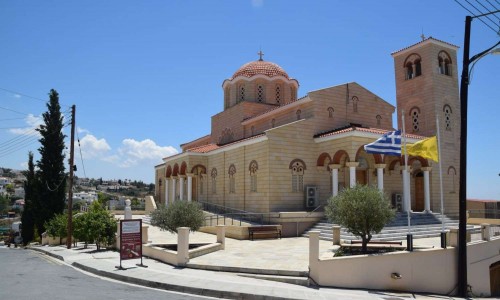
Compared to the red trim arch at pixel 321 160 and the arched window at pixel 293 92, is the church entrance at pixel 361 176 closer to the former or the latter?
the red trim arch at pixel 321 160

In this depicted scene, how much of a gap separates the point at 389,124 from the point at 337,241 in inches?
590

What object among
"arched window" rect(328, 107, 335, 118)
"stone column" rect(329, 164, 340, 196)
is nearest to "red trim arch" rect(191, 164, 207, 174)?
"arched window" rect(328, 107, 335, 118)

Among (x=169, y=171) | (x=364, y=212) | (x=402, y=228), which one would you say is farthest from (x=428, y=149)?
(x=169, y=171)

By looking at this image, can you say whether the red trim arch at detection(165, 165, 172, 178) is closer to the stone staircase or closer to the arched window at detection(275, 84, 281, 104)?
the arched window at detection(275, 84, 281, 104)

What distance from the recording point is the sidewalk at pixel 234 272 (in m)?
11.6

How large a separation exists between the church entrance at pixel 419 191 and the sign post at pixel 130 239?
69.9ft

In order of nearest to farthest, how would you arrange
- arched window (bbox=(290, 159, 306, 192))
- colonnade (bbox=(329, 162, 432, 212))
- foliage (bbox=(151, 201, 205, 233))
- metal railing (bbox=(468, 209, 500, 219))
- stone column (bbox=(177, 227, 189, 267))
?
stone column (bbox=(177, 227, 189, 267)), foliage (bbox=(151, 201, 205, 233)), colonnade (bbox=(329, 162, 432, 212)), metal railing (bbox=(468, 209, 500, 219)), arched window (bbox=(290, 159, 306, 192))

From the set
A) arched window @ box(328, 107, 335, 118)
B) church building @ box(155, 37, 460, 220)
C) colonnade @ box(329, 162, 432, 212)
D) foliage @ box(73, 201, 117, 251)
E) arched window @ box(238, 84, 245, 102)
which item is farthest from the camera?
arched window @ box(238, 84, 245, 102)

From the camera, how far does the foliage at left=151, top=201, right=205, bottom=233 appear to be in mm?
18750

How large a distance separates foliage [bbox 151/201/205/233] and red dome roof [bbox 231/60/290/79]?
779 inches

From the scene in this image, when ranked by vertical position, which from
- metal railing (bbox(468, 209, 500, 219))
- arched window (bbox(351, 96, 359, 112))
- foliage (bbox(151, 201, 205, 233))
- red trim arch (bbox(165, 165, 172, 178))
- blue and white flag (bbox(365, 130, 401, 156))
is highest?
arched window (bbox(351, 96, 359, 112))

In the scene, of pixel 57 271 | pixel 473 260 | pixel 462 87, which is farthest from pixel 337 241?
pixel 57 271

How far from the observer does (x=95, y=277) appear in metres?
14.5

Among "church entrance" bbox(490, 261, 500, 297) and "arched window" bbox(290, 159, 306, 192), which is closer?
"church entrance" bbox(490, 261, 500, 297)
